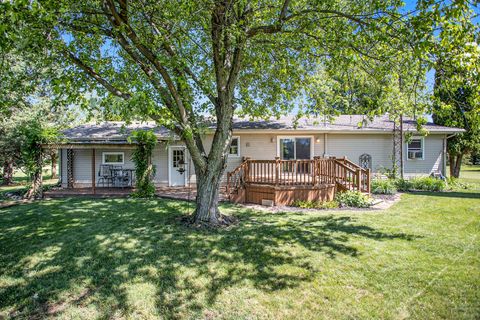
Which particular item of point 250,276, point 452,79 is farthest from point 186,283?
point 452,79

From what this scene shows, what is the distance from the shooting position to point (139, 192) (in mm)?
10953

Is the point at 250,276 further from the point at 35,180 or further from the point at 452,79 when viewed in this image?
the point at 35,180

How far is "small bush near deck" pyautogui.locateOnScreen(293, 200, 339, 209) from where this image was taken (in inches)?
351

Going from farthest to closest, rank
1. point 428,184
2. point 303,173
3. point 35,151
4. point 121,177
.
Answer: point 121,177 < point 428,184 < point 35,151 < point 303,173

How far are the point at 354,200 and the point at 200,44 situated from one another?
268 inches

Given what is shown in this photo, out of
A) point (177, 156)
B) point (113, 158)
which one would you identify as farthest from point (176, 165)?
point (113, 158)

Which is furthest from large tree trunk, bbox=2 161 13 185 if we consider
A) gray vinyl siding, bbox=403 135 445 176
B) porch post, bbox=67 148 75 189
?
gray vinyl siding, bbox=403 135 445 176

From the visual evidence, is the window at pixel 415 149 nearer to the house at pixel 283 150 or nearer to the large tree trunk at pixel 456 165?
the house at pixel 283 150

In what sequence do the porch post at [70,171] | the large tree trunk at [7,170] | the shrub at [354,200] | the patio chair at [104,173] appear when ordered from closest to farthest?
the shrub at [354,200] → the porch post at [70,171] → the patio chair at [104,173] → the large tree trunk at [7,170]

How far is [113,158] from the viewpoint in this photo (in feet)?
45.1

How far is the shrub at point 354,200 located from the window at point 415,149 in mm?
6621

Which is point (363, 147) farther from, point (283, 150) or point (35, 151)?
point (35, 151)

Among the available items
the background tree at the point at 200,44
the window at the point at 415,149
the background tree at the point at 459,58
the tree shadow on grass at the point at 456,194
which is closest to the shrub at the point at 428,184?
the tree shadow on grass at the point at 456,194

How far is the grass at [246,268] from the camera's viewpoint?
342cm
